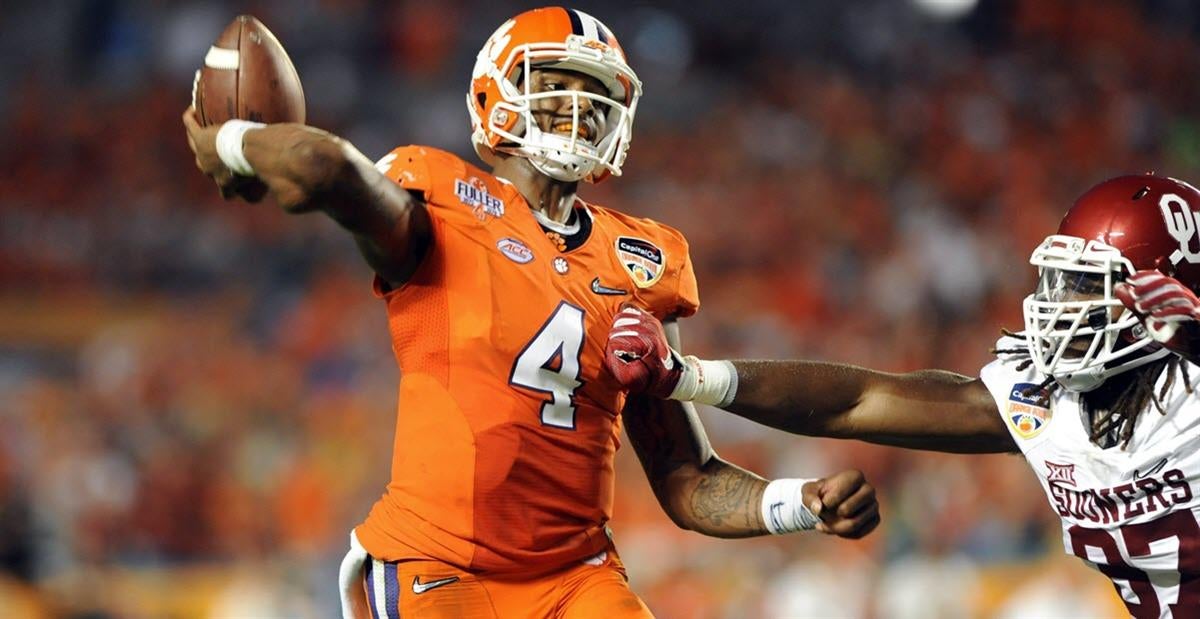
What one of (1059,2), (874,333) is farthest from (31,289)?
(1059,2)

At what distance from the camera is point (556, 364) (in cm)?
288

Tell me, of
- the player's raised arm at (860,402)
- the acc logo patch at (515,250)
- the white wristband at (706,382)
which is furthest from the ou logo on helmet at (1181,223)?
the acc logo patch at (515,250)

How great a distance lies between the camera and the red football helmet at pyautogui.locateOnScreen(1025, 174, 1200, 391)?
9.56 ft

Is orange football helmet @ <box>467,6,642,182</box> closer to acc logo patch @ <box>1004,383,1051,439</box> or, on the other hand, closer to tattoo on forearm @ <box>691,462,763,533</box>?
tattoo on forearm @ <box>691,462,763,533</box>

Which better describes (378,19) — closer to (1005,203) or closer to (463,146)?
(463,146)

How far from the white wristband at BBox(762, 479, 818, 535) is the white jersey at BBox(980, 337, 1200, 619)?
1.70 ft

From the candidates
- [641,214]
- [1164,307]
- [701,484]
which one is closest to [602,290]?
[701,484]

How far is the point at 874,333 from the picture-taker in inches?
314

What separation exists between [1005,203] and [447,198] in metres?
6.63

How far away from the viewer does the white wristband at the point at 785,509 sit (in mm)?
2992

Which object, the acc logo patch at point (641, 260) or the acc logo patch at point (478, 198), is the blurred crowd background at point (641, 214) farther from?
the acc logo patch at point (478, 198)

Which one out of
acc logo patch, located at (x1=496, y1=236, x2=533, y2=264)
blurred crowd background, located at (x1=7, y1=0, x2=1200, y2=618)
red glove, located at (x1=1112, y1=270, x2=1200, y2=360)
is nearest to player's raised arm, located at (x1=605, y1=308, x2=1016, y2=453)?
acc logo patch, located at (x1=496, y1=236, x2=533, y2=264)

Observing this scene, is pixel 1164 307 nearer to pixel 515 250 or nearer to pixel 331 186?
pixel 515 250

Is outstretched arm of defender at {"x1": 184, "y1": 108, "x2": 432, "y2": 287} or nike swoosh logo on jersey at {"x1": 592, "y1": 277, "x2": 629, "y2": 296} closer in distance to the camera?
outstretched arm of defender at {"x1": 184, "y1": 108, "x2": 432, "y2": 287}
